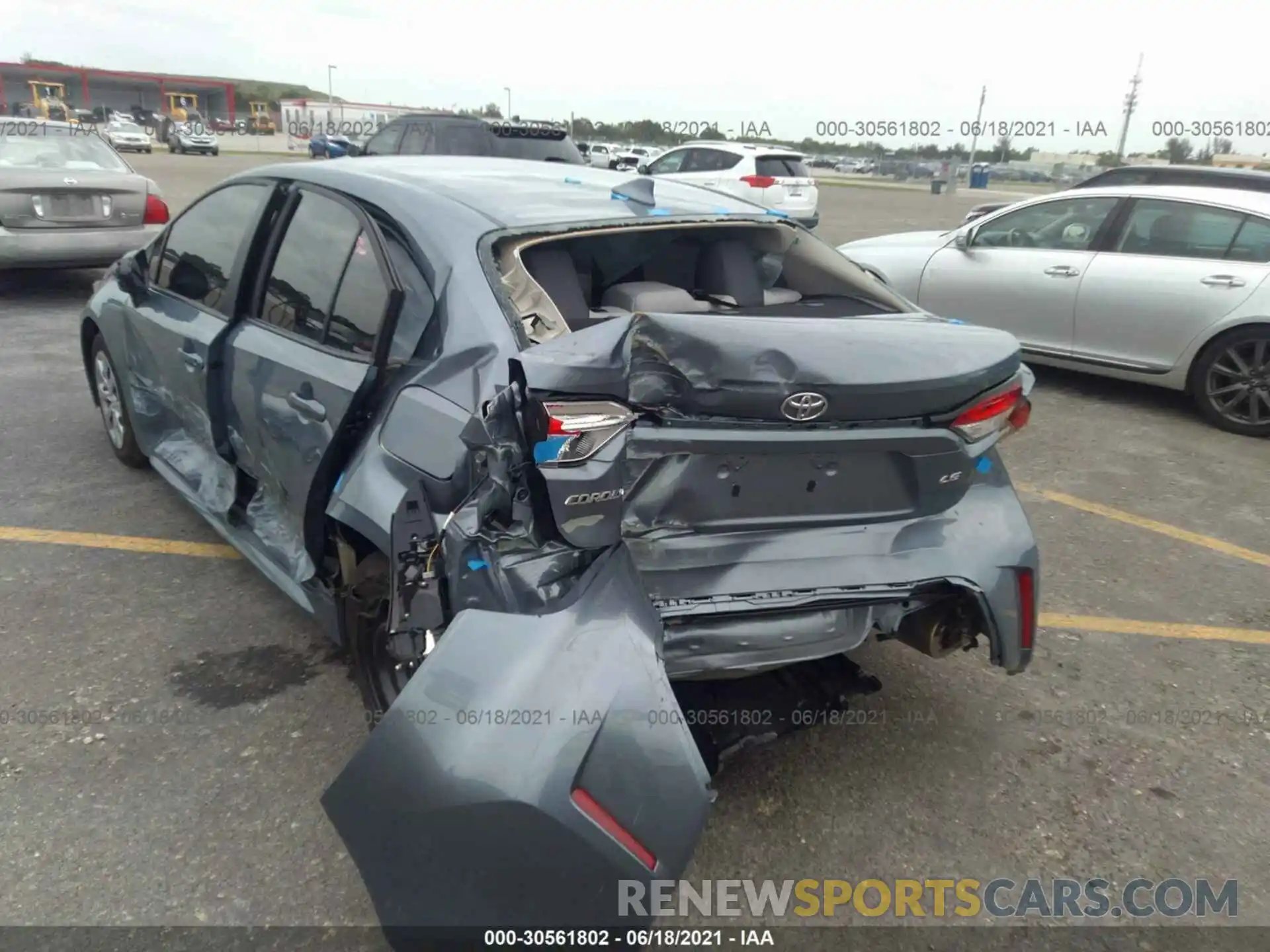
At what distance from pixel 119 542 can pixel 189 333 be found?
3.58ft

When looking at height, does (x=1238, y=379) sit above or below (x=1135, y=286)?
below

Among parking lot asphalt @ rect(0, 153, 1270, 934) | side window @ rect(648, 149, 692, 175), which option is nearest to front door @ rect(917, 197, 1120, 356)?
parking lot asphalt @ rect(0, 153, 1270, 934)

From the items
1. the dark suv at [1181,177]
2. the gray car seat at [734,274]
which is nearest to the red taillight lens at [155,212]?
the gray car seat at [734,274]

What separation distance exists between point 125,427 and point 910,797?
4.01m

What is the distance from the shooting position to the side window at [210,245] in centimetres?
359

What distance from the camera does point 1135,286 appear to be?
20.8ft

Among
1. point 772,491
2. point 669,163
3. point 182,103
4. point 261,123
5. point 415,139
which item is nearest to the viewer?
point 772,491

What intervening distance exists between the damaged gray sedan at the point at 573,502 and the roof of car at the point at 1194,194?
4120 mm

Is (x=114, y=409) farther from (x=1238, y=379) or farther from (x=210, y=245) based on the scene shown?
(x=1238, y=379)

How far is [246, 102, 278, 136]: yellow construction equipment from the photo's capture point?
61.6 metres

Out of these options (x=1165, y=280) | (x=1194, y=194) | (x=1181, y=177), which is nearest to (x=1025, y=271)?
(x=1165, y=280)

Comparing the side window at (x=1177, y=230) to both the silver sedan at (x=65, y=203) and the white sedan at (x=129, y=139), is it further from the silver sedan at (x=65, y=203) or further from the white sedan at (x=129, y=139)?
the white sedan at (x=129, y=139)

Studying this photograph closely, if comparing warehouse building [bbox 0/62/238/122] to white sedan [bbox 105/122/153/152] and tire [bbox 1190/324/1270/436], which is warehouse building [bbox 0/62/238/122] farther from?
tire [bbox 1190/324/1270/436]

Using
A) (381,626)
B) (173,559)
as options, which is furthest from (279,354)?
(173,559)
